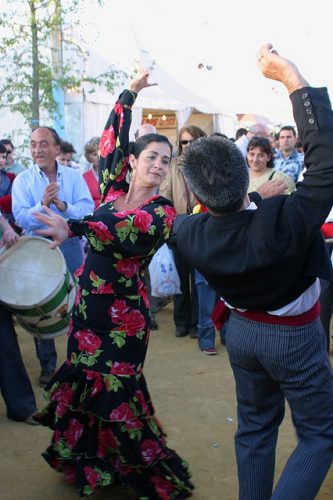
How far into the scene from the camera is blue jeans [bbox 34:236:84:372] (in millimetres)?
4625

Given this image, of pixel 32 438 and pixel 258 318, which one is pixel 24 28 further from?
pixel 258 318

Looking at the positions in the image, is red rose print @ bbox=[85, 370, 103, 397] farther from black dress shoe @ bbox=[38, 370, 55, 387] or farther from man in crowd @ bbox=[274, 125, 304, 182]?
man in crowd @ bbox=[274, 125, 304, 182]

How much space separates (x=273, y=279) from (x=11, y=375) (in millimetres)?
2428

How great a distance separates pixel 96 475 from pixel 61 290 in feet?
4.43

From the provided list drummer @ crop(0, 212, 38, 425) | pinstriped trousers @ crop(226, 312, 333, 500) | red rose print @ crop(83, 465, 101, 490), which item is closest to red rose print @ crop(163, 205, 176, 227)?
pinstriped trousers @ crop(226, 312, 333, 500)

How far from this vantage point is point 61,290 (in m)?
3.88

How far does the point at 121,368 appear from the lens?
2848mm

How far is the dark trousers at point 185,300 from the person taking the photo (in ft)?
19.6

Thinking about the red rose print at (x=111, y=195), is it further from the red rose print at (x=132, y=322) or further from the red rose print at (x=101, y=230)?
the red rose print at (x=132, y=322)

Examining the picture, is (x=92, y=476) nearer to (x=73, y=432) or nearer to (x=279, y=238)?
(x=73, y=432)

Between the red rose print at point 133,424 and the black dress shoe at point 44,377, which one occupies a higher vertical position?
the red rose print at point 133,424

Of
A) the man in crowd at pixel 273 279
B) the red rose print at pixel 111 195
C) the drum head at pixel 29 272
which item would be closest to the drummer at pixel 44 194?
the drum head at pixel 29 272

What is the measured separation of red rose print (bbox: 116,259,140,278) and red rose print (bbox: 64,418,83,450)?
0.77 metres

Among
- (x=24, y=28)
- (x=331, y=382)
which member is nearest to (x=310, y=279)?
(x=331, y=382)
